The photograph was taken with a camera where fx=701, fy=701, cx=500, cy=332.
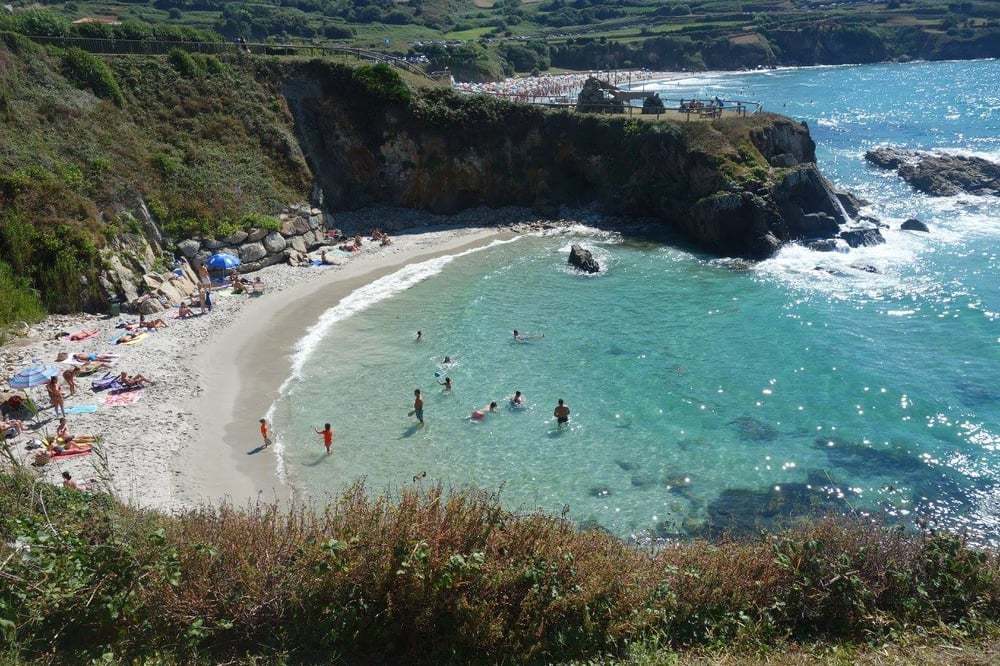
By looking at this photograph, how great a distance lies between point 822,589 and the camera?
38.9 ft

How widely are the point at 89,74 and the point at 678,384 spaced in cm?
3732

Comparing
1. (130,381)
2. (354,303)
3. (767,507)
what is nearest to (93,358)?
(130,381)

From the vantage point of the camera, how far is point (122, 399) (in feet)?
81.9

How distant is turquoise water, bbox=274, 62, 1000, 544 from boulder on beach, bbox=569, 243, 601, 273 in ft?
2.56

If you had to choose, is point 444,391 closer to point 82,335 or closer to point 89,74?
point 82,335

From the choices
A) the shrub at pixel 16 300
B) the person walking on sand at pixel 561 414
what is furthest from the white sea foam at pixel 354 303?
the shrub at pixel 16 300

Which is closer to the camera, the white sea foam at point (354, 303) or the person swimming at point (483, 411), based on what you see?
the person swimming at point (483, 411)

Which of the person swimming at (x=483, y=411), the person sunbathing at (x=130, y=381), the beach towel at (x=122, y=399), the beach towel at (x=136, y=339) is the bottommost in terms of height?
the person swimming at (x=483, y=411)

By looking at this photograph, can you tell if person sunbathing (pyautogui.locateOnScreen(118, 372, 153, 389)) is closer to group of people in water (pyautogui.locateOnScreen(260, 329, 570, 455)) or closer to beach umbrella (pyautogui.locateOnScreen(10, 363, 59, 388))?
beach umbrella (pyautogui.locateOnScreen(10, 363, 59, 388))

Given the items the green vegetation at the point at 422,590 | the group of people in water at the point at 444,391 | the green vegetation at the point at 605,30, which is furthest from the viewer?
the green vegetation at the point at 605,30

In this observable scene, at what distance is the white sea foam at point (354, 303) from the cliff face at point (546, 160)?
7.47m

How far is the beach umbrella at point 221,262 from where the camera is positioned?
35.8m

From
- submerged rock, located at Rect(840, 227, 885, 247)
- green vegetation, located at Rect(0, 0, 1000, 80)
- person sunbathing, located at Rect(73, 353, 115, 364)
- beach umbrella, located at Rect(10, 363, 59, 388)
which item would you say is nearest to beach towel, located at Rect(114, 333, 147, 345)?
person sunbathing, located at Rect(73, 353, 115, 364)

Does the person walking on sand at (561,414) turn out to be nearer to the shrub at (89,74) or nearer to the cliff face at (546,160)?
the cliff face at (546,160)
